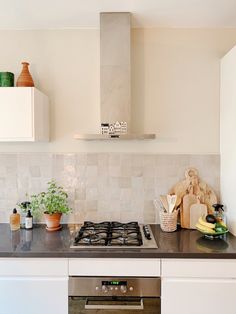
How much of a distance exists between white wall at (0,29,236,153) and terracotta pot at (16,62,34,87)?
0.18m

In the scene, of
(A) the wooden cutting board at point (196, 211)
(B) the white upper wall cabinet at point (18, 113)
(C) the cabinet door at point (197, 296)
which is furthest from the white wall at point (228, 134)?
(B) the white upper wall cabinet at point (18, 113)

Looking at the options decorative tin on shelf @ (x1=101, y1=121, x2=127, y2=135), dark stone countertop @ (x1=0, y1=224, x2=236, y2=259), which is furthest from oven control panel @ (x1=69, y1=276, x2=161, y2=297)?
decorative tin on shelf @ (x1=101, y1=121, x2=127, y2=135)

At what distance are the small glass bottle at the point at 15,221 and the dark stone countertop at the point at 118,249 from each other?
3.3 inches

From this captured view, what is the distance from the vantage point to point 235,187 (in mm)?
1973

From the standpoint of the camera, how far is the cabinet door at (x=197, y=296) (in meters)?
1.69

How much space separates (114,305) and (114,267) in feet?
0.70

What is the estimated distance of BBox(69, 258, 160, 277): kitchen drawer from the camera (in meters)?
1.70

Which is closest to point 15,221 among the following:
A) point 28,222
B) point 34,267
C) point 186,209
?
point 28,222

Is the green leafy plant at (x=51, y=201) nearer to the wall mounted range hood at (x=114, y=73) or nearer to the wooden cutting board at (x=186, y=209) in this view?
the wall mounted range hood at (x=114, y=73)

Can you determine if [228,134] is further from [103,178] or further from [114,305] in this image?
[114,305]

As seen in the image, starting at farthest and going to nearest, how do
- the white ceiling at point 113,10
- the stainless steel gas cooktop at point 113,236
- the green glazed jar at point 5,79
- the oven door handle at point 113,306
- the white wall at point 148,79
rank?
1. the white wall at point 148,79
2. the green glazed jar at point 5,79
3. the white ceiling at point 113,10
4. the stainless steel gas cooktop at point 113,236
5. the oven door handle at point 113,306

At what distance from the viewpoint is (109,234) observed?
200cm

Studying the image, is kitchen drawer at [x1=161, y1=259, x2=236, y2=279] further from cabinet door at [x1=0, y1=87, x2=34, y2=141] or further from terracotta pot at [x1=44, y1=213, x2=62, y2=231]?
cabinet door at [x1=0, y1=87, x2=34, y2=141]

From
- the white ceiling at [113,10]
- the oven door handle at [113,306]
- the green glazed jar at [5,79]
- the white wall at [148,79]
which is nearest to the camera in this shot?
the oven door handle at [113,306]
